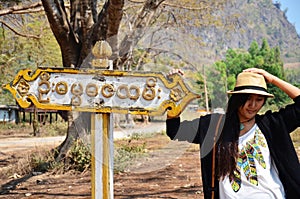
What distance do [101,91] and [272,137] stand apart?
1.04m

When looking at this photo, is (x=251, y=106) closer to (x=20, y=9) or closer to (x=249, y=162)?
(x=249, y=162)

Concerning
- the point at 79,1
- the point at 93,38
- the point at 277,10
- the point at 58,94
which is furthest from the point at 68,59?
the point at 277,10

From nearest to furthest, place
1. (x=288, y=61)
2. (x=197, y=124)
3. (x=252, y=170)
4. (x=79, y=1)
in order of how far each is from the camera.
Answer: (x=252, y=170)
(x=197, y=124)
(x=79, y=1)
(x=288, y=61)

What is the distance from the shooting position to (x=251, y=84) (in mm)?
2295

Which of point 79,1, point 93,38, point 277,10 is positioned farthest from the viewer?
point 277,10

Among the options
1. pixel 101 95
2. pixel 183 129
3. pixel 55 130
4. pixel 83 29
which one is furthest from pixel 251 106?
pixel 55 130

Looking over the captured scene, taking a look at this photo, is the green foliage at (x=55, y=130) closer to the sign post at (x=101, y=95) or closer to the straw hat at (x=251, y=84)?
the sign post at (x=101, y=95)

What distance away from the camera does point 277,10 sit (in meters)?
163

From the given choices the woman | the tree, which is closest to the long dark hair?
the woman

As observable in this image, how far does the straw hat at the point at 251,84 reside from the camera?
2256mm

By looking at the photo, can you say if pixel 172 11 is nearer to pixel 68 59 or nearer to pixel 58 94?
pixel 68 59

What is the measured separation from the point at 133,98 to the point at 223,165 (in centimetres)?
66

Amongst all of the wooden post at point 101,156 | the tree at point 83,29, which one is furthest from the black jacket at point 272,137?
the tree at point 83,29

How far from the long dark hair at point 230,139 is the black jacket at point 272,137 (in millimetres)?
68
